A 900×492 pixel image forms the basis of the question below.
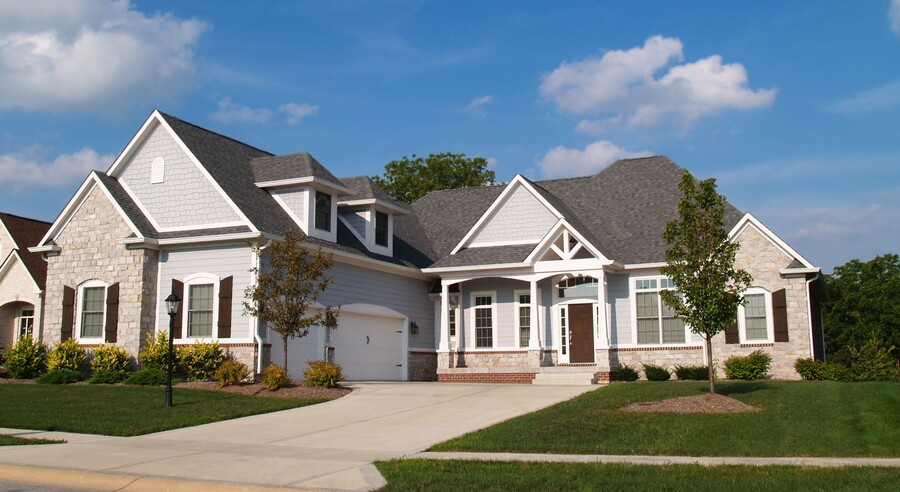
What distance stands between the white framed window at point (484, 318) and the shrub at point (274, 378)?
31.5ft

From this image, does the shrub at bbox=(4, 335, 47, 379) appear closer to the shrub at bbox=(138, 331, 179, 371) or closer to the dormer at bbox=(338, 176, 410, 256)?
the shrub at bbox=(138, 331, 179, 371)

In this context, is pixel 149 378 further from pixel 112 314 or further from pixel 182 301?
pixel 112 314

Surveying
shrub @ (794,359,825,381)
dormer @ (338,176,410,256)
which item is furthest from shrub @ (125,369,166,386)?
→ shrub @ (794,359,825,381)

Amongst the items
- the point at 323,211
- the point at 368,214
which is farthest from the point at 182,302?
the point at 368,214

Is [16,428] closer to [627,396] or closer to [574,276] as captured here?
[627,396]

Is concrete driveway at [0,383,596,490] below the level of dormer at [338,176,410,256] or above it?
below

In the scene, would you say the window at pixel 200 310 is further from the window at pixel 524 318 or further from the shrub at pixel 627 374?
the shrub at pixel 627 374

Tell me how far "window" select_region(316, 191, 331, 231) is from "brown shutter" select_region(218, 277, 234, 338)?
12.2 ft

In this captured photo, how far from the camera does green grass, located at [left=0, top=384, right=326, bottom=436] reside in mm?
15844

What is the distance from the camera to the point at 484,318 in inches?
1164

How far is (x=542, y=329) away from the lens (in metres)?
28.4

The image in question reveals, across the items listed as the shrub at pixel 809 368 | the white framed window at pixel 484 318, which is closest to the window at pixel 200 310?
the white framed window at pixel 484 318

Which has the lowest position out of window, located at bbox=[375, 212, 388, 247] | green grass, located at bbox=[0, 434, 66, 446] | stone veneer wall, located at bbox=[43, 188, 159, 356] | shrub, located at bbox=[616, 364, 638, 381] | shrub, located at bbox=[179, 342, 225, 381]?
green grass, located at bbox=[0, 434, 66, 446]

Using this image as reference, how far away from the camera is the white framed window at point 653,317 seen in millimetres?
26594
